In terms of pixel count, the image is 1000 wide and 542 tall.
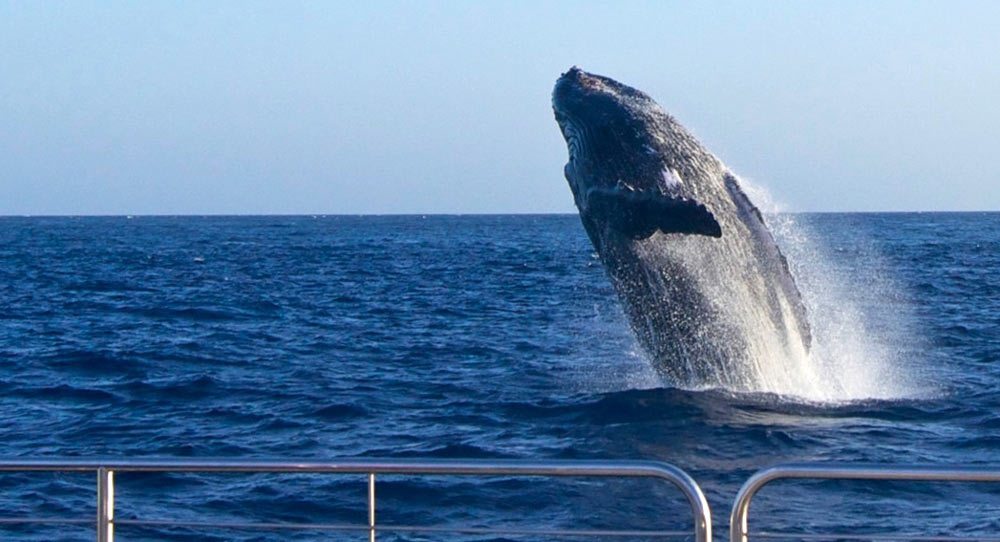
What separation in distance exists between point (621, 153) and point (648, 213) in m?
0.64

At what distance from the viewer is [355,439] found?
40.4ft

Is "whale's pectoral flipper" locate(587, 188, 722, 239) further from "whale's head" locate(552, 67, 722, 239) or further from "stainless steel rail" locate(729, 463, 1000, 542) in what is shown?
"stainless steel rail" locate(729, 463, 1000, 542)

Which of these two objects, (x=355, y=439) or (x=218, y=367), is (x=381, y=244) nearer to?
(x=218, y=367)

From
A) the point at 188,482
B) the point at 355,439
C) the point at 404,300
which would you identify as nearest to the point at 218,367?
the point at 355,439

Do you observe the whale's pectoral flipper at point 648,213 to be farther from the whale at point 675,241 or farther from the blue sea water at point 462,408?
the blue sea water at point 462,408

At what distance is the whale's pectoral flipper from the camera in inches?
371

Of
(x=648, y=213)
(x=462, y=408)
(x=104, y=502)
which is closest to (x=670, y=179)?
(x=648, y=213)

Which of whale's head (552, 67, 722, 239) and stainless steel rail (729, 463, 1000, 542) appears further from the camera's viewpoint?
whale's head (552, 67, 722, 239)

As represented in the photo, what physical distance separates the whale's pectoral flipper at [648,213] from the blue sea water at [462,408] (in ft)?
5.79

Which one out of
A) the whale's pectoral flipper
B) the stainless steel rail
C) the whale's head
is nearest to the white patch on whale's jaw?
the whale's head

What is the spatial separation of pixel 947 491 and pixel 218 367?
36.7 feet

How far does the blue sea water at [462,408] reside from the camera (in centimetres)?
934

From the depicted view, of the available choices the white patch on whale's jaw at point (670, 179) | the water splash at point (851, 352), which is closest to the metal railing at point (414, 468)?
the white patch on whale's jaw at point (670, 179)

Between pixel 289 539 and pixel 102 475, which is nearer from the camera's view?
pixel 102 475
